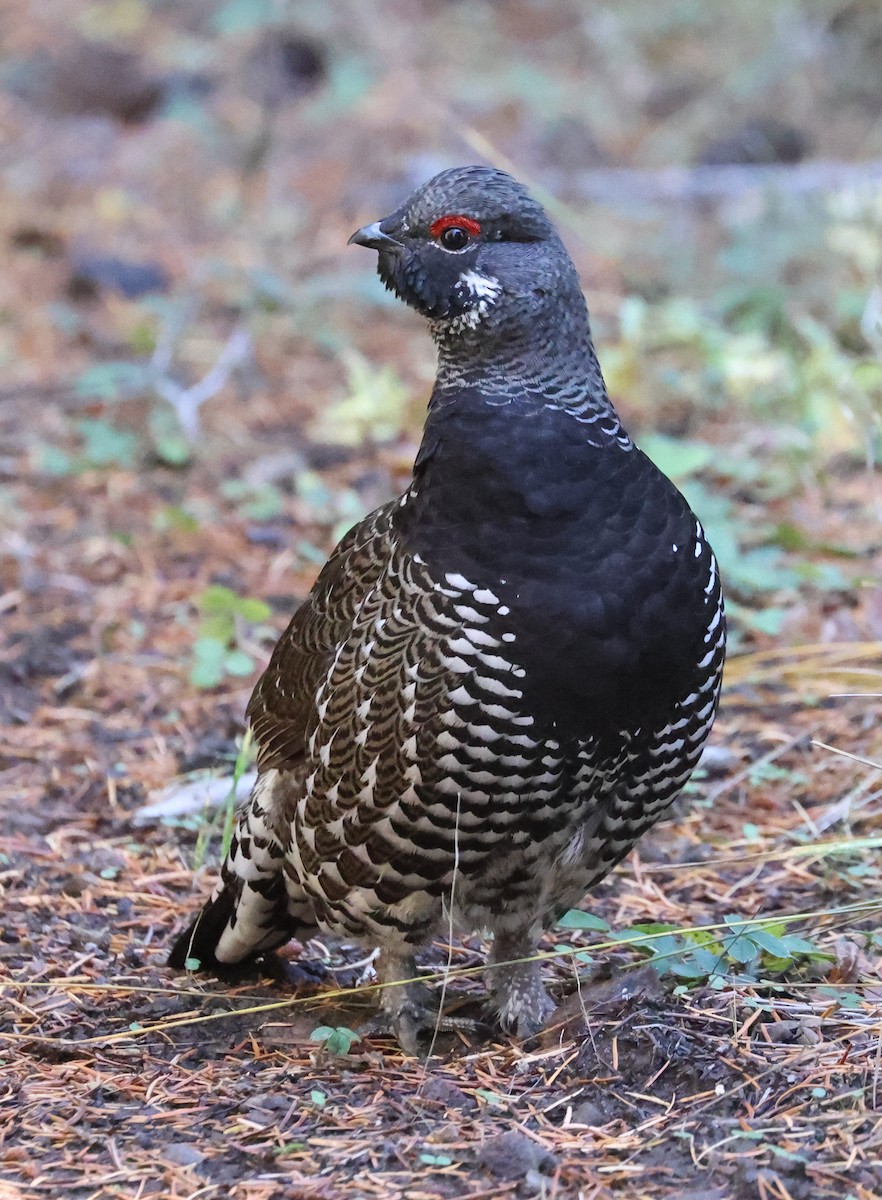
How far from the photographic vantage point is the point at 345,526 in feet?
21.8

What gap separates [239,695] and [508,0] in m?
11.7

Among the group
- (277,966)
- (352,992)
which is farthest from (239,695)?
(352,992)

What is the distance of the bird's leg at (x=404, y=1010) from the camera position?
11.9 feet

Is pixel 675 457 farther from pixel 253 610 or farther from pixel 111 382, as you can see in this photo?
pixel 111 382

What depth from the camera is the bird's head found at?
340 centimetres

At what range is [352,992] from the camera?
3.71m

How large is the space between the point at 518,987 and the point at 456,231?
71.8 inches

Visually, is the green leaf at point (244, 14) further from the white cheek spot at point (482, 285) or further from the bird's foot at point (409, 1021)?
the bird's foot at point (409, 1021)

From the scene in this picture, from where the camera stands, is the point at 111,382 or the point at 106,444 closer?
the point at 106,444

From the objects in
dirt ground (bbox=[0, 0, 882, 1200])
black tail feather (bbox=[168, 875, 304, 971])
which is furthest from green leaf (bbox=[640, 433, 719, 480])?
black tail feather (bbox=[168, 875, 304, 971])

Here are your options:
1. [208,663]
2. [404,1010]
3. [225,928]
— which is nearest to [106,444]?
[208,663]

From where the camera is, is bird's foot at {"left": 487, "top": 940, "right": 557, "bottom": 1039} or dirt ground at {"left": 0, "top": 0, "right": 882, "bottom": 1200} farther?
bird's foot at {"left": 487, "top": 940, "right": 557, "bottom": 1039}

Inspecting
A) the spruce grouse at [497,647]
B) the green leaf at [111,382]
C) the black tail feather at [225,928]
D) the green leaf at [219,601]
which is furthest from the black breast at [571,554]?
the green leaf at [111,382]

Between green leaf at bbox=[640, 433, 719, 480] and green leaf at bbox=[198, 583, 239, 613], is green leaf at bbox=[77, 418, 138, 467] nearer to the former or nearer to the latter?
green leaf at bbox=[198, 583, 239, 613]
